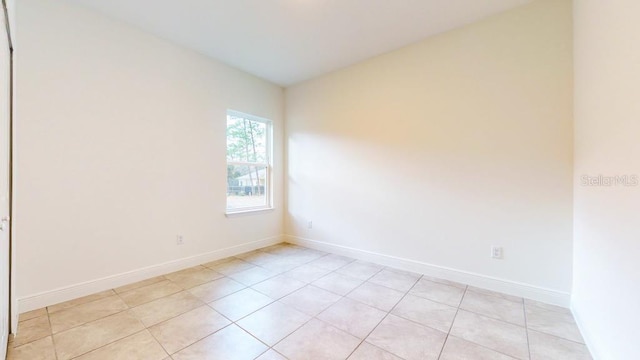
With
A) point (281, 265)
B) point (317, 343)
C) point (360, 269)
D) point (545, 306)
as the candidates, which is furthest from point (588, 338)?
point (281, 265)

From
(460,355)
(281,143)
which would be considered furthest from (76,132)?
(460,355)

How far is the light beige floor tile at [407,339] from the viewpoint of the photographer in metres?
1.59

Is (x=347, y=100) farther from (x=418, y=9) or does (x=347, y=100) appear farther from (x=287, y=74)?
(x=418, y=9)

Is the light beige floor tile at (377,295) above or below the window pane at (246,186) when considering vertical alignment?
below

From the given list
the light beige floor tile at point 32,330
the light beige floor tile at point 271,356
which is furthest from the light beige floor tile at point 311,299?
the light beige floor tile at point 32,330

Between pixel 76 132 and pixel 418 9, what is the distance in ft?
11.0

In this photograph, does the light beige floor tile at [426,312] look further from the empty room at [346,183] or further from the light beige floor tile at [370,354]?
the light beige floor tile at [370,354]

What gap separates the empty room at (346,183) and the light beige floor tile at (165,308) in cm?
2

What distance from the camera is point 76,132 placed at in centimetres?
228

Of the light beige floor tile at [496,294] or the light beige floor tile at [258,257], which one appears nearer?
the light beige floor tile at [496,294]

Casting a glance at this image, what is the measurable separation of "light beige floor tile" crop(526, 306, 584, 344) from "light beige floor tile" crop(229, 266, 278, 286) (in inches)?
93.1

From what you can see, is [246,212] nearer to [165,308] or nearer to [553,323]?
[165,308]

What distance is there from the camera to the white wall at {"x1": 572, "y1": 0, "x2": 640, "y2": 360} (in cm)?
114

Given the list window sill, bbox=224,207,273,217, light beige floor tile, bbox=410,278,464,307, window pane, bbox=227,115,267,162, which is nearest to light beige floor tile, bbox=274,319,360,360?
light beige floor tile, bbox=410,278,464,307
